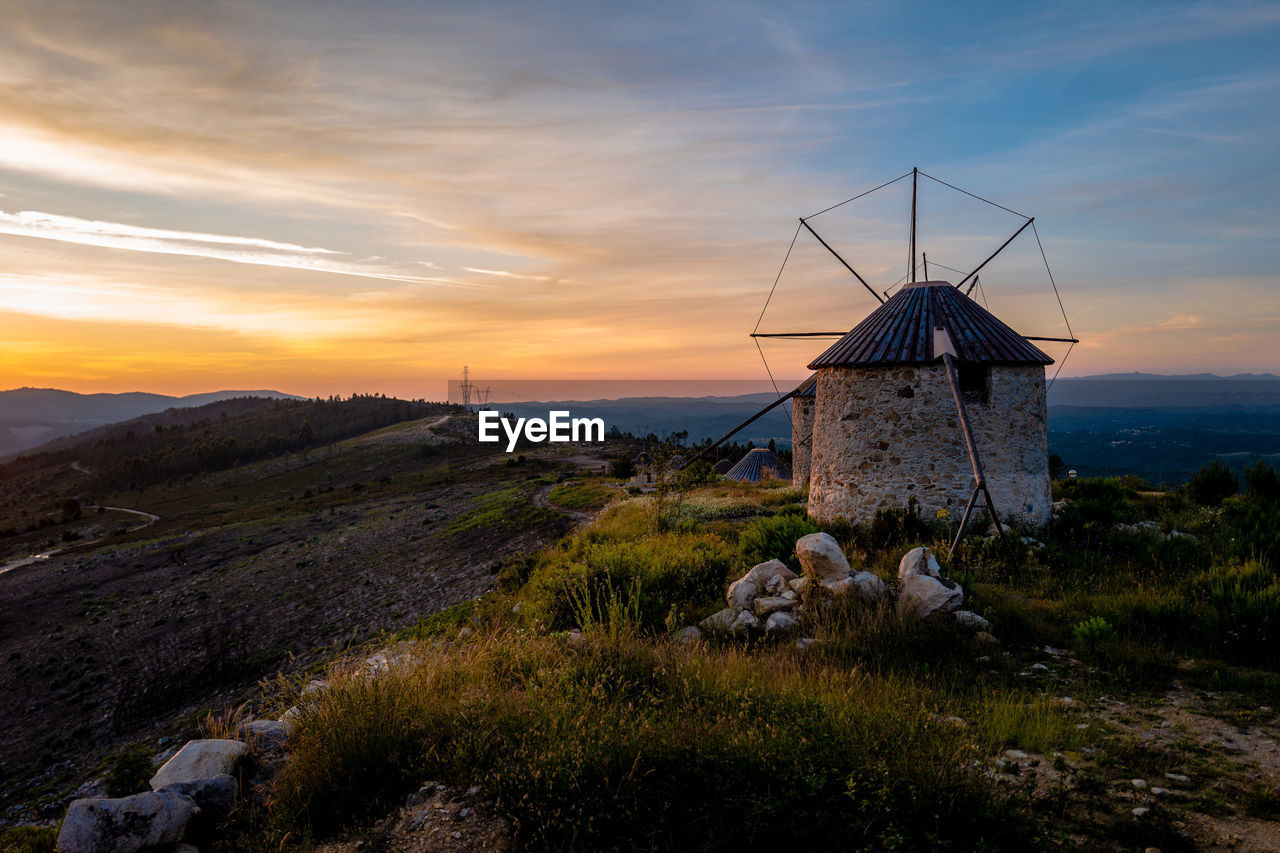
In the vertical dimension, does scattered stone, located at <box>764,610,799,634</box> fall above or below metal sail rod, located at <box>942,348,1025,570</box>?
below

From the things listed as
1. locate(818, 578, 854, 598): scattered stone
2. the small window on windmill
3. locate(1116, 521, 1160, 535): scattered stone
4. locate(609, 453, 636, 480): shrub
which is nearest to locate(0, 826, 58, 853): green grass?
locate(818, 578, 854, 598): scattered stone

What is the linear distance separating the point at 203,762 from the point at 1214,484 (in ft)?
77.3

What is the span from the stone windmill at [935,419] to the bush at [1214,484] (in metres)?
6.28

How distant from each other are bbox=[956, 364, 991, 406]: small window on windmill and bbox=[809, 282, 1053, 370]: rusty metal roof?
1.13 ft

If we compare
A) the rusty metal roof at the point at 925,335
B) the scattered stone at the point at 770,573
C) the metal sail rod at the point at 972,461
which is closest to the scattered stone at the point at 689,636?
the scattered stone at the point at 770,573

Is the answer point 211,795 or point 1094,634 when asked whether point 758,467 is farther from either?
point 211,795

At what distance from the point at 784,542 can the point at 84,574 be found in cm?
4835

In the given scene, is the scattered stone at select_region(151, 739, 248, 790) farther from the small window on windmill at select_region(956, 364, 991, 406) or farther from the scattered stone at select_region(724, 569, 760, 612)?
the small window on windmill at select_region(956, 364, 991, 406)

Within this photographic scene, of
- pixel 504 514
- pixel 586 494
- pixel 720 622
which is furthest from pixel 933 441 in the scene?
pixel 504 514

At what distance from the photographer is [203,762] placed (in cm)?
618

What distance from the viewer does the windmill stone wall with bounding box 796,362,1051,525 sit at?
48.0ft

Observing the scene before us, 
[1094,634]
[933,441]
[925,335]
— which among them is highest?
[925,335]

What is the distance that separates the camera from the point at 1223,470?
57.1ft

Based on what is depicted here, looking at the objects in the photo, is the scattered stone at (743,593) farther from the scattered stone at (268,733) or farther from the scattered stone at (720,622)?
the scattered stone at (268,733)
